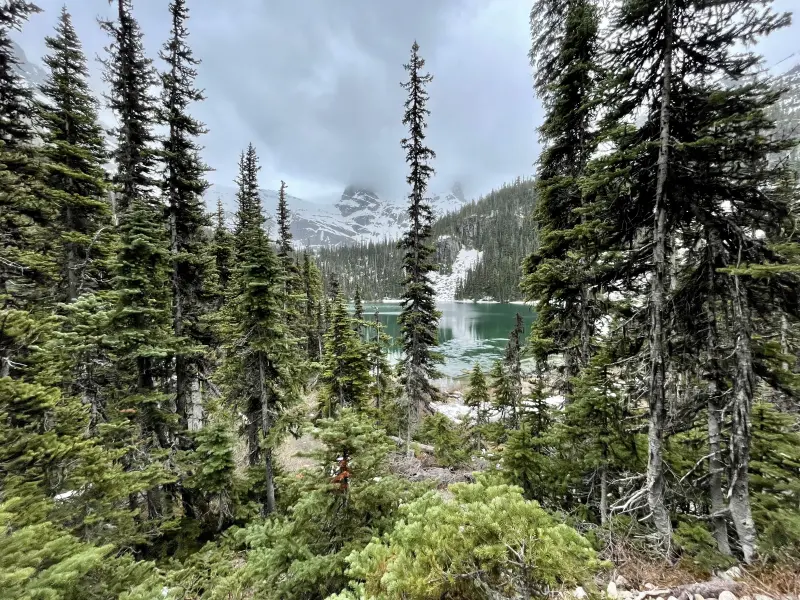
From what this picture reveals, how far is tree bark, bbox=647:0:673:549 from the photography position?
4.48m

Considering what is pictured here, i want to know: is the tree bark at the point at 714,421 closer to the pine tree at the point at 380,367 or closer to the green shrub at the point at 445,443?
the green shrub at the point at 445,443

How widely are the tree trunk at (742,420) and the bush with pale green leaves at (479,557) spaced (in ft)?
8.93

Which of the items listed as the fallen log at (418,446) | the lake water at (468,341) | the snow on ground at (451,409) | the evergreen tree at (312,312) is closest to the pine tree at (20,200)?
the fallen log at (418,446)

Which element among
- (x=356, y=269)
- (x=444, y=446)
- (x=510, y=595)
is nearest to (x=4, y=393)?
(x=510, y=595)

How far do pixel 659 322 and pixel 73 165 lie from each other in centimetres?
1611

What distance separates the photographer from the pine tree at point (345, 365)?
14.5 metres

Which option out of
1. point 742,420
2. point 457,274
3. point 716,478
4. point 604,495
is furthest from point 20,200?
point 457,274

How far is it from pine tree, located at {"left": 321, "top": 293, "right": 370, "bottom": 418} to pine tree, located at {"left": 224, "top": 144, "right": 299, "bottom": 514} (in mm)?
3615

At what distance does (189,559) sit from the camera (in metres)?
7.82

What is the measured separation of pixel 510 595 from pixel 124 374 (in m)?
10.4

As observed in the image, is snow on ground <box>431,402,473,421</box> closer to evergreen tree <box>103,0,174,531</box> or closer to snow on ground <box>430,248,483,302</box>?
evergreen tree <box>103,0,174,531</box>

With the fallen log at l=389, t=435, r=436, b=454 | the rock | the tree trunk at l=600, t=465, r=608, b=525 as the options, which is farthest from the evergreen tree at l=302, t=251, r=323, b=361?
the rock

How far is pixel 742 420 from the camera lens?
3.98 metres

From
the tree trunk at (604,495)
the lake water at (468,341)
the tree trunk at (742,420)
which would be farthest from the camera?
the lake water at (468,341)
